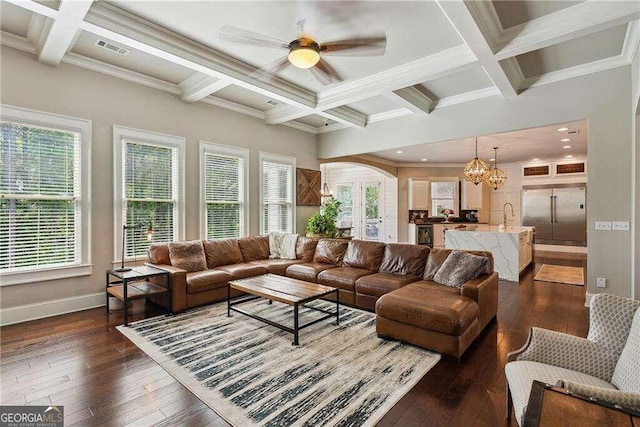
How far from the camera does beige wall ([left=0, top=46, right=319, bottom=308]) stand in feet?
12.0

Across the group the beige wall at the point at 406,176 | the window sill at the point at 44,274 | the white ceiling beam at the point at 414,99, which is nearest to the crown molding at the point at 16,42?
the window sill at the point at 44,274

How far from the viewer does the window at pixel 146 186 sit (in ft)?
14.5

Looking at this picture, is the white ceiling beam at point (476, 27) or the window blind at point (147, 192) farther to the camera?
the window blind at point (147, 192)

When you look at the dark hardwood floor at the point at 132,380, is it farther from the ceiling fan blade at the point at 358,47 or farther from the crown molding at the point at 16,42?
the crown molding at the point at 16,42

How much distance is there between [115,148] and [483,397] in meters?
5.07

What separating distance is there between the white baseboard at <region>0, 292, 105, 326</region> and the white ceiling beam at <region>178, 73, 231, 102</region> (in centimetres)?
315

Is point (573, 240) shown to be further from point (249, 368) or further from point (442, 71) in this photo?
point (249, 368)

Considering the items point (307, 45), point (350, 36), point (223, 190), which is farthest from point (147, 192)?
point (350, 36)

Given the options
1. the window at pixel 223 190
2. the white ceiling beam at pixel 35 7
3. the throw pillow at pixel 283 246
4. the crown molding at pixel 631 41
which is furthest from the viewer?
the throw pillow at pixel 283 246

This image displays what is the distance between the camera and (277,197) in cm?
668

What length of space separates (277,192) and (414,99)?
10.8 ft

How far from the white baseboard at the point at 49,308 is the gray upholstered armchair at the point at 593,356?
4.79m

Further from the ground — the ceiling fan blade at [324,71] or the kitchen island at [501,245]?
the ceiling fan blade at [324,71]

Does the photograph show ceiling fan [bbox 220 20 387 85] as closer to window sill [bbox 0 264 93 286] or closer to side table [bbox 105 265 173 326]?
side table [bbox 105 265 173 326]
